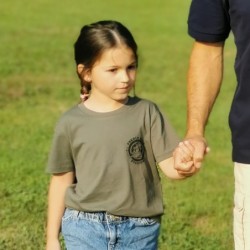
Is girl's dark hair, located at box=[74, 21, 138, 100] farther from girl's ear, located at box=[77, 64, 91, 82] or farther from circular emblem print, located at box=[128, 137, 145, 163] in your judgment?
circular emblem print, located at box=[128, 137, 145, 163]

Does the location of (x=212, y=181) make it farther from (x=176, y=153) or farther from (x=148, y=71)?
(x=148, y=71)

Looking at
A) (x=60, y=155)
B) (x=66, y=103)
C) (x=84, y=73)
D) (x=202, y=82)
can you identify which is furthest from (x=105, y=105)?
(x=66, y=103)

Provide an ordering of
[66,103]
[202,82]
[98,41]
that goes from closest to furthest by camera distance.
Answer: [98,41], [202,82], [66,103]

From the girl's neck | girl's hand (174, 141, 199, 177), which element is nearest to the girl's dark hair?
the girl's neck

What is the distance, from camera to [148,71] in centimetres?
1448

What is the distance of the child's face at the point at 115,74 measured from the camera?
374 cm

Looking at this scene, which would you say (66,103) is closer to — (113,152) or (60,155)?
(60,155)

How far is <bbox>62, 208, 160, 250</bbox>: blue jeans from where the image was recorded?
148 inches

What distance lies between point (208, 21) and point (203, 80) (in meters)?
0.26

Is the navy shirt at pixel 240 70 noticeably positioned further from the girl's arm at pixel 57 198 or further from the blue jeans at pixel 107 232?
the girl's arm at pixel 57 198

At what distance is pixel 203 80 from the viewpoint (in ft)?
13.0

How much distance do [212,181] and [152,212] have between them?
418 centimetres

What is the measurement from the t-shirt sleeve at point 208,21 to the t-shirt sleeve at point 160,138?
1.35 ft

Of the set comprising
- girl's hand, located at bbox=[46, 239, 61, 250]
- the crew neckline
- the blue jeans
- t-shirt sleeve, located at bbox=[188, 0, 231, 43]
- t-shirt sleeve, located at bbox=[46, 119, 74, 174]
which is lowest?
girl's hand, located at bbox=[46, 239, 61, 250]
